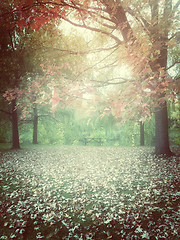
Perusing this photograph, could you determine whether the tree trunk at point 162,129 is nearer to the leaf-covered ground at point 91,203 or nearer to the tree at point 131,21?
the leaf-covered ground at point 91,203

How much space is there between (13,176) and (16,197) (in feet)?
7.68

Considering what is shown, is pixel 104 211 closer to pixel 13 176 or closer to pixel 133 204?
pixel 133 204

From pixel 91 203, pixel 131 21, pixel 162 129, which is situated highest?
pixel 131 21

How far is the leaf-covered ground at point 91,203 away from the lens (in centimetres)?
372

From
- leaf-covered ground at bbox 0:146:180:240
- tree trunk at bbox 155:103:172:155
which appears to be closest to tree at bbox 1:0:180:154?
leaf-covered ground at bbox 0:146:180:240

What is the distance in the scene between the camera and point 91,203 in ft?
16.6

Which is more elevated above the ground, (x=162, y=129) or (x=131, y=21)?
(x=131, y=21)

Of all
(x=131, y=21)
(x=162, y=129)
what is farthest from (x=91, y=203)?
(x=162, y=129)

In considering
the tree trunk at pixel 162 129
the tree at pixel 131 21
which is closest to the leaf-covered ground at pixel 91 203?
the tree trunk at pixel 162 129

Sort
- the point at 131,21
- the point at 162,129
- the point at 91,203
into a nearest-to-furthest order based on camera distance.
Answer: the point at 91,203
the point at 131,21
the point at 162,129

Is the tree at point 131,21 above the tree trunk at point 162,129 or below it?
above

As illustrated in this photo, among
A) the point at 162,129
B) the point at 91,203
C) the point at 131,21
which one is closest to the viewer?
the point at 91,203

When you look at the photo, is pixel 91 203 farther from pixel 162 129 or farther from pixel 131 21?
pixel 162 129

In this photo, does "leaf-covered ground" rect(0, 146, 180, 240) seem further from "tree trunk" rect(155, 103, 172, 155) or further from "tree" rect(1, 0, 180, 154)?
"tree" rect(1, 0, 180, 154)
